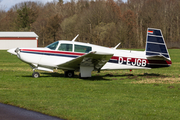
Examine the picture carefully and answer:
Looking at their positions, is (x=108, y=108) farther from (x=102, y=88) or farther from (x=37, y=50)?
(x=37, y=50)

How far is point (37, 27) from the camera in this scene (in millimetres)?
95062

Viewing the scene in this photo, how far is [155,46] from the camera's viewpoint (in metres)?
15.5

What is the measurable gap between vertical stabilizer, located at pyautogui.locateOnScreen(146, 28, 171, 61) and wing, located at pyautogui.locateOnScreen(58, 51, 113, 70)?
3230mm

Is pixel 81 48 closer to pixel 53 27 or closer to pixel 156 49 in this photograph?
pixel 156 49

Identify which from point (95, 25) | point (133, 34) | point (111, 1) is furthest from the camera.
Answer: point (111, 1)

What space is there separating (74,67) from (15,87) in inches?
165

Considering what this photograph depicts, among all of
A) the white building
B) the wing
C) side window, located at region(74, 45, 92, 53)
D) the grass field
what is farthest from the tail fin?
the white building

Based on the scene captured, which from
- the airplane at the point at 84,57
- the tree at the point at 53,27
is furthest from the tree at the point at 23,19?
the airplane at the point at 84,57

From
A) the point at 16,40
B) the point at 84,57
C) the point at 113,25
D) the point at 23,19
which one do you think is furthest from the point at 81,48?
the point at 23,19

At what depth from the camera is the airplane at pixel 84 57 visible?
14151mm

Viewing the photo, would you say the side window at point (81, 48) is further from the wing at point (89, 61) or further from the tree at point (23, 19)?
the tree at point (23, 19)

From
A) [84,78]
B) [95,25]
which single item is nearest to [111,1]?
[95,25]

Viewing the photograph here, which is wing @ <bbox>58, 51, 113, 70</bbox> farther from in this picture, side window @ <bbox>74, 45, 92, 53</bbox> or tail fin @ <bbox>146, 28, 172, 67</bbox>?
tail fin @ <bbox>146, 28, 172, 67</bbox>

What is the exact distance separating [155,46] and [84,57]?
4.70 m
